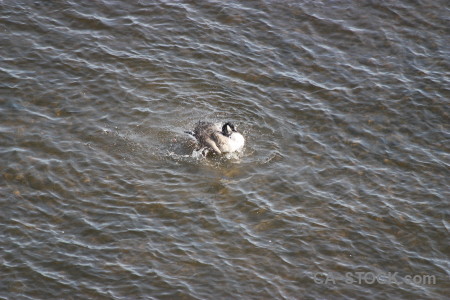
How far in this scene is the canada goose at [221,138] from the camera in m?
16.4

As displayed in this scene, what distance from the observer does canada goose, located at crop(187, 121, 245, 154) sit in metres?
16.4

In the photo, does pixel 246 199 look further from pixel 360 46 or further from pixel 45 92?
A: pixel 360 46

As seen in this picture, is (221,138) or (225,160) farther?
(225,160)

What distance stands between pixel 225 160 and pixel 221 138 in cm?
64

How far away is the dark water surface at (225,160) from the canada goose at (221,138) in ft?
1.23

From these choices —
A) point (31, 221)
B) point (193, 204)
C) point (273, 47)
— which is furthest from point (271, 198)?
point (273, 47)

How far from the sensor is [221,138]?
16328 millimetres

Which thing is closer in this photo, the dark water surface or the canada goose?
the dark water surface

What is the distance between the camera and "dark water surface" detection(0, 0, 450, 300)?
43.4 ft

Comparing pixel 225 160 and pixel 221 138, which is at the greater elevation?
pixel 221 138

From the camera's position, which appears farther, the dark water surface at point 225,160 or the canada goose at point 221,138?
Answer: the canada goose at point 221,138

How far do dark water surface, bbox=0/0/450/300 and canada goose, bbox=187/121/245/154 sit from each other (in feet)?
1.23

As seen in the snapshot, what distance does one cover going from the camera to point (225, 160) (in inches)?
652

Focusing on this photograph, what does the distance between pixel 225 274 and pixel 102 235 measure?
2.86 metres
